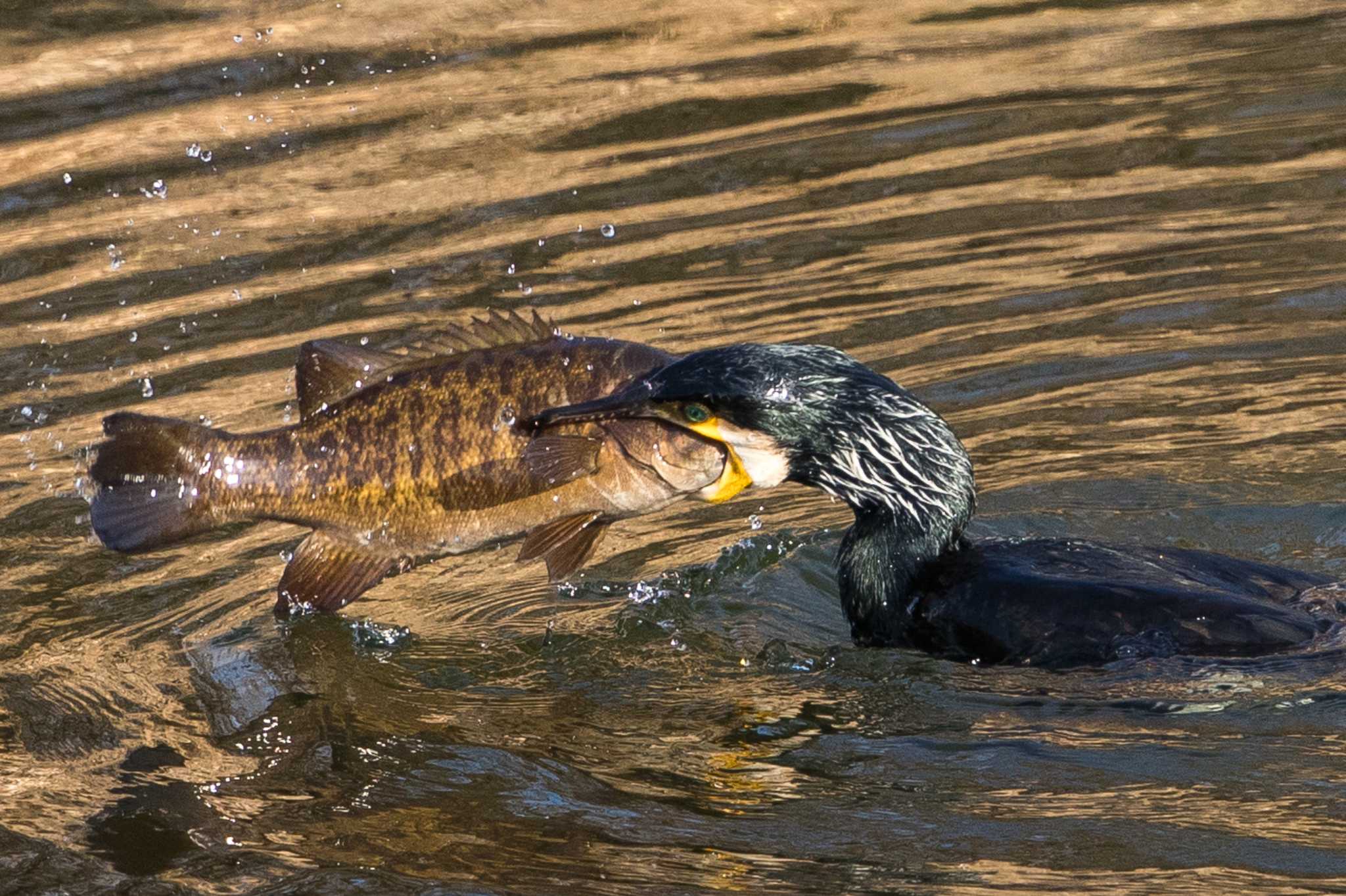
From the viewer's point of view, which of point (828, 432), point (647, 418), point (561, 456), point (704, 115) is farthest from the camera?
point (704, 115)

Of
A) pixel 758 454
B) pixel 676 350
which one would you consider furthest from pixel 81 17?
pixel 758 454

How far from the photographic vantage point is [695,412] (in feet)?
16.4

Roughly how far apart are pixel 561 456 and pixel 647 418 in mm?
282

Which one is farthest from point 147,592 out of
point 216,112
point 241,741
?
point 216,112

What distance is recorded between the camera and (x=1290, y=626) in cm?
498

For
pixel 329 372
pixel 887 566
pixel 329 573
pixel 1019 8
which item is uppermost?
pixel 1019 8

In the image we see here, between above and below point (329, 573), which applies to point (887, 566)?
below

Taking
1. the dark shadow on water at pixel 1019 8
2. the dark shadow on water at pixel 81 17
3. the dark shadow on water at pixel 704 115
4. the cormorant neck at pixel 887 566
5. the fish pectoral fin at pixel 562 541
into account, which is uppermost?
the dark shadow on water at pixel 81 17

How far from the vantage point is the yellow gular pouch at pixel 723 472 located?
503 cm

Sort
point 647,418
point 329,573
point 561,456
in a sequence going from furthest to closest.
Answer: point 329,573
point 647,418
point 561,456

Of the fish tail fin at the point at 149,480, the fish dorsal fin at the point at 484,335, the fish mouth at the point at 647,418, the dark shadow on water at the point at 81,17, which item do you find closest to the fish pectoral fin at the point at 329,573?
the fish tail fin at the point at 149,480

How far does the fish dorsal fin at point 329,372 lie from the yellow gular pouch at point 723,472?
0.83 m

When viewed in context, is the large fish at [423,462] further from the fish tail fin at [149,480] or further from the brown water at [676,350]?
the brown water at [676,350]

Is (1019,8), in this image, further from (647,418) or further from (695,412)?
(647,418)
